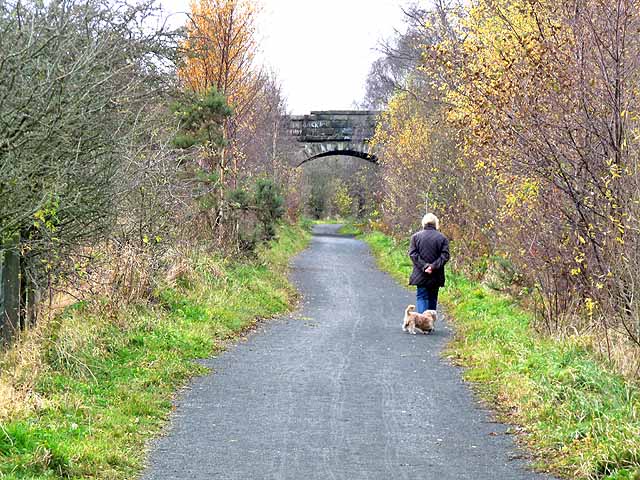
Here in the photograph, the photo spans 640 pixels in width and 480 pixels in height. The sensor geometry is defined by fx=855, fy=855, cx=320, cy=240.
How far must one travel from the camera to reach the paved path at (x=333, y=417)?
6.03m

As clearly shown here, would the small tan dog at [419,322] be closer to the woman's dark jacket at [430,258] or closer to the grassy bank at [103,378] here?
the woman's dark jacket at [430,258]

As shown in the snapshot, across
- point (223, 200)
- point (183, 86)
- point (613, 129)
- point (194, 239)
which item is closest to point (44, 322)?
point (613, 129)

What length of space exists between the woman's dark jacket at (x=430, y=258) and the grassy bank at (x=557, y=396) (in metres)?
1.11

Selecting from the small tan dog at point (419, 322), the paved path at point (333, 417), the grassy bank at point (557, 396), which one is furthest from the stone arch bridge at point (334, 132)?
the grassy bank at point (557, 396)

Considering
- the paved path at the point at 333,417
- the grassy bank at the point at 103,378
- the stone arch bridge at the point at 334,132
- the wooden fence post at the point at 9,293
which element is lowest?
the paved path at the point at 333,417

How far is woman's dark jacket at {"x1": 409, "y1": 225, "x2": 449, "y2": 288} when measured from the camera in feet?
42.8

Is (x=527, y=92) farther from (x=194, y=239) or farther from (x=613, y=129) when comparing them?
(x=194, y=239)

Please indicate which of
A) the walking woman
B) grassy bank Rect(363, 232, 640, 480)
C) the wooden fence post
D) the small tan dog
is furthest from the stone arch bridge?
the wooden fence post

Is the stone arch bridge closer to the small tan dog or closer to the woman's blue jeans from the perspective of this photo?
the woman's blue jeans

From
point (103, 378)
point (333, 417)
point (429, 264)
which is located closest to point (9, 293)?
point (103, 378)

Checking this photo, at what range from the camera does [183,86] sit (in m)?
18.3

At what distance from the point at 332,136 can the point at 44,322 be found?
35.4 m

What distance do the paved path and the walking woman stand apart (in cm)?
84

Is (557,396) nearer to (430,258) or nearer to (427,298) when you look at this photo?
(430,258)
